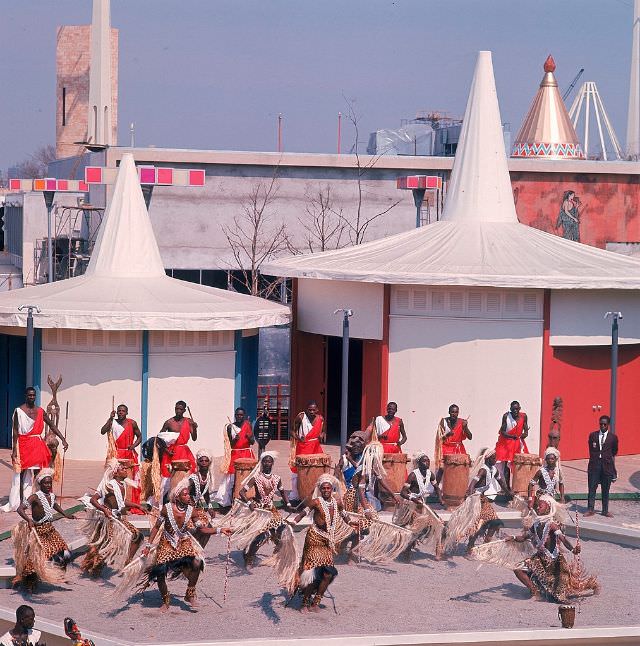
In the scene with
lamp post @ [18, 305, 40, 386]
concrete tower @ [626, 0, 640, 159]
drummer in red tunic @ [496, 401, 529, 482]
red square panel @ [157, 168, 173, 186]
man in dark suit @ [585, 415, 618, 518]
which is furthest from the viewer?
concrete tower @ [626, 0, 640, 159]

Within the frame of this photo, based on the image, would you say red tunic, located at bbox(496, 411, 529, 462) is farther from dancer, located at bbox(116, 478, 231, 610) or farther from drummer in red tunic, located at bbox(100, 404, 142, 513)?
dancer, located at bbox(116, 478, 231, 610)

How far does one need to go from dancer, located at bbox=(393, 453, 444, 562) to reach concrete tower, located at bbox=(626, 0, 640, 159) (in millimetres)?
46273

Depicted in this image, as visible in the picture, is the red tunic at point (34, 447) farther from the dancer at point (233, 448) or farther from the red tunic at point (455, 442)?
the red tunic at point (455, 442)

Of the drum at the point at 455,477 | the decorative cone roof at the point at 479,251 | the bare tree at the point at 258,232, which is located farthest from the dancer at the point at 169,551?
the bare tree at the point at 258,232

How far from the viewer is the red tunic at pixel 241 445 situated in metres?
18.2

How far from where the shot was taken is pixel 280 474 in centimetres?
2131

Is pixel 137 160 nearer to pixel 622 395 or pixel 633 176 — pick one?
pixel 633 176

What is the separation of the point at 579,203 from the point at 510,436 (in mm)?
27071

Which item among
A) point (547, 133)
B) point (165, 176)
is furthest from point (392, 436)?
point (547, 133)

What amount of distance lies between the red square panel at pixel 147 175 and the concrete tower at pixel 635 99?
125 feet

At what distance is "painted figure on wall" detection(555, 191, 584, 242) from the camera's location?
1769 inches

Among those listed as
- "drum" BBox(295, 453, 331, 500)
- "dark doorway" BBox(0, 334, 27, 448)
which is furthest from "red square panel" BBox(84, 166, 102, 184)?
"drum" BBox(295, 453, 331, 500)

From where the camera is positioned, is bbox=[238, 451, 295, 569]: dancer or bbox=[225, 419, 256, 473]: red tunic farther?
bbox=[225, 419, 256, 473]: red tunic

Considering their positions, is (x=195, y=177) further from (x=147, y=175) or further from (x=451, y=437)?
(x=451, y=437)
